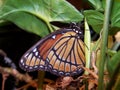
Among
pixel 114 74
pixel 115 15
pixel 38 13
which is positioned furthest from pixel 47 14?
pixel 114 74

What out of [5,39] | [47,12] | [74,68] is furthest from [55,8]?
[5,39]

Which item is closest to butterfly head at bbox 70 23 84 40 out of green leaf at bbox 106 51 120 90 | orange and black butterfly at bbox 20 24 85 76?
orange and black butterfly at bbox 20 24 85 76

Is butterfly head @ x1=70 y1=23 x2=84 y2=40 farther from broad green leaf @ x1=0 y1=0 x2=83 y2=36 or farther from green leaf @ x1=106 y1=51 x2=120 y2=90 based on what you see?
green leaf @ x1=106 y1=51 x2=120 y2=90

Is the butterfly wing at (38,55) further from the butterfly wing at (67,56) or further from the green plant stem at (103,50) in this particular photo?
the green plant stem at (103,50)

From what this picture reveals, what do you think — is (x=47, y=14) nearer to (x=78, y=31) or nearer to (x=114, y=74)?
(x=78, y=31)

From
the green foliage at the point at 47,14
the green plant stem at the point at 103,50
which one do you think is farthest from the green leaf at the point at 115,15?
the green plant stem at the point at 103,50

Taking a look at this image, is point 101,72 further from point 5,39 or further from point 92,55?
point 5,39
